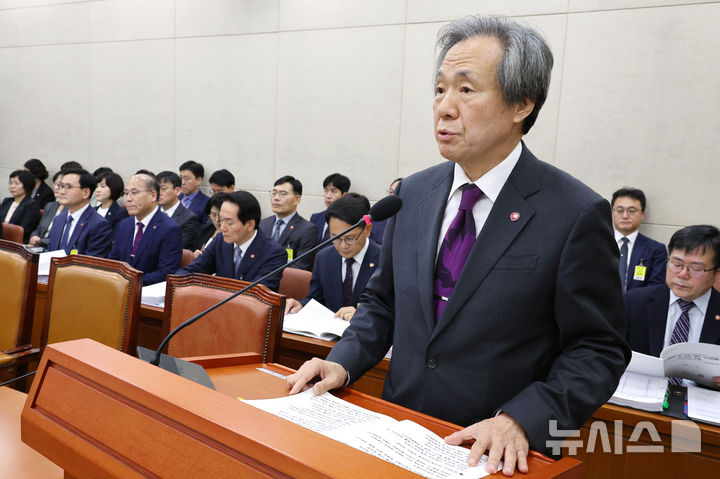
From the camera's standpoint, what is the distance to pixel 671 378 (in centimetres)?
210

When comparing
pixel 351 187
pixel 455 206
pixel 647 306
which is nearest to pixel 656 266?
pixel 647 306

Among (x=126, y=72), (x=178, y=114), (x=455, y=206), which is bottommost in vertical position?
(x=455, y=206)

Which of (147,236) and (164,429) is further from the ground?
(164,429)

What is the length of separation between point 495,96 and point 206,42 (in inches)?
256

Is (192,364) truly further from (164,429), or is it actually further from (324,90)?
(324,90)

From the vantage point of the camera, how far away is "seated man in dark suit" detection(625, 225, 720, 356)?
2.58 metres

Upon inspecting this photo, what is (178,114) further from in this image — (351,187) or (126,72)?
(351,187)

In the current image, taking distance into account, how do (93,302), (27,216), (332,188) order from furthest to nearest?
(27,216) → (332,188) → (93,302)

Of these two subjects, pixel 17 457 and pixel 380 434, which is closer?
pixel 380 434

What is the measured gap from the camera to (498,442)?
2.76ft

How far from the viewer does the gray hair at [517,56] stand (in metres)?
1.04

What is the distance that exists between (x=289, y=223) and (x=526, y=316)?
457 centimetres

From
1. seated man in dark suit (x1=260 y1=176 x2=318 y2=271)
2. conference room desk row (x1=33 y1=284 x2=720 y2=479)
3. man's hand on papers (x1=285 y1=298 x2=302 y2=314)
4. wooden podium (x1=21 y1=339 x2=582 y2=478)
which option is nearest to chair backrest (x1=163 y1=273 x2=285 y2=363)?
man's hand on papers (x1=285 y1=298 x2=302 y2=314)

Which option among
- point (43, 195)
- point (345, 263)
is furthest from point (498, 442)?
point (43, 195)
